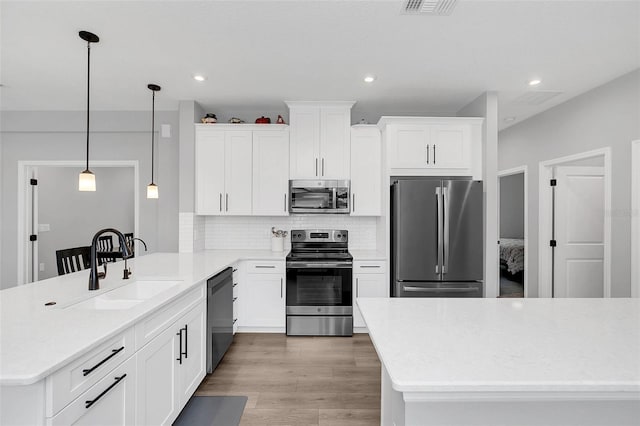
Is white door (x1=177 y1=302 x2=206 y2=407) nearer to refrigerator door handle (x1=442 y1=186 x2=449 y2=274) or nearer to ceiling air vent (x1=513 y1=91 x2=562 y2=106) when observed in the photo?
refrigerator door handle (x1=442 y1=186 x2=449 y2=274)

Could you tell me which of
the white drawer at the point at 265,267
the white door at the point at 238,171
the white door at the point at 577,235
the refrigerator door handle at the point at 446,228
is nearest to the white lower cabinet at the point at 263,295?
the white drawer at the point at 265,267

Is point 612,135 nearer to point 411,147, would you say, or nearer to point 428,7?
point 411,147

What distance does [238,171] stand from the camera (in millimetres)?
3838

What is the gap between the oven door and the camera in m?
3.48

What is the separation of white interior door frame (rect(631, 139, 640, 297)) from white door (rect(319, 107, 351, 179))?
8.94ft

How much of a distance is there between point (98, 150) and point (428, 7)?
427cm

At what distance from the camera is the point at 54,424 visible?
108 cm

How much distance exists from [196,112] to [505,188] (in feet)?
24.4

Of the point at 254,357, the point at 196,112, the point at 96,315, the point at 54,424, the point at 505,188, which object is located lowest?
the point at 254,357

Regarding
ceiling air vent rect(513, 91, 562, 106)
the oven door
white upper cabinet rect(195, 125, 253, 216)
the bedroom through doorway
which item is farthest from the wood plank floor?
the bedroom through doorway

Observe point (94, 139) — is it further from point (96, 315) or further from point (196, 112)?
point (96, 315)

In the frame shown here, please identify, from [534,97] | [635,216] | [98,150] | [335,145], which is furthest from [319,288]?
[98,150]

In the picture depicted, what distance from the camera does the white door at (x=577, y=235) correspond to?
412cm

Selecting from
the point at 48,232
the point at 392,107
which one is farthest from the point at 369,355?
the point at 48,232
